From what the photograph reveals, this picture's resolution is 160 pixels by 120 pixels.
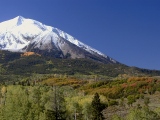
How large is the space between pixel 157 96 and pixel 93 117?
213 feet

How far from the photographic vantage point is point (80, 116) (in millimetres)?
125312

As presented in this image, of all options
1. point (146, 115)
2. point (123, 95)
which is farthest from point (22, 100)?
point (123, 95)

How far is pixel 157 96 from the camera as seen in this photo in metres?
164

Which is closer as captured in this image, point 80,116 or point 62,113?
point 62,113

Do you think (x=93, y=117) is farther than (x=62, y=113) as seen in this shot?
Yes

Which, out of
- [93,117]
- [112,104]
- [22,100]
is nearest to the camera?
[22,100]

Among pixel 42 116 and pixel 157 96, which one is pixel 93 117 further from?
pixel 157 96

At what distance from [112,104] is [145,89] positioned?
39.5 metres

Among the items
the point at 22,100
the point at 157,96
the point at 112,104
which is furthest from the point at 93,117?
the point at 157,96

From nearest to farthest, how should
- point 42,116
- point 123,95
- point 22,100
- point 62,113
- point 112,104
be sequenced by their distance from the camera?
point 42,116 → point 22,100 → point 62,113 → point 112,104 → point 123,95

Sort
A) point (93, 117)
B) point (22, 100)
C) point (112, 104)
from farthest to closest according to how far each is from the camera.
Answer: point (112, 104)
point (93, 117)
point (22, 100)

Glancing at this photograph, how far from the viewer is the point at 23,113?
84875 mm

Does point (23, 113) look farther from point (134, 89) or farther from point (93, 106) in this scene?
point (134, 89)

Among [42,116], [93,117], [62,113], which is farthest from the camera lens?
[93,117]
